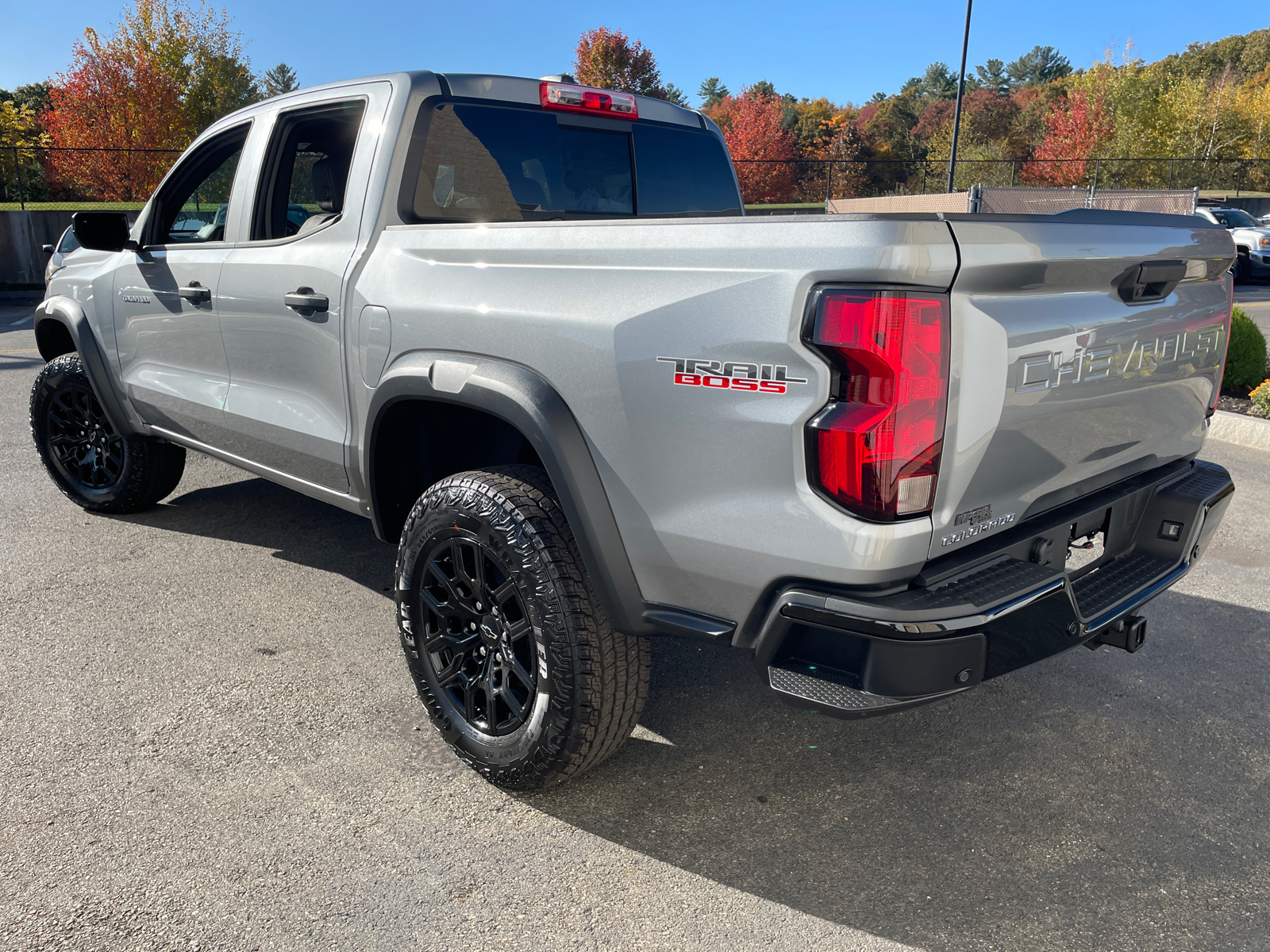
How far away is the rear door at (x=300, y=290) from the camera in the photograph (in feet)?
10.2

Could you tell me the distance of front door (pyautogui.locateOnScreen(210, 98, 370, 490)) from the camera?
10.3ft

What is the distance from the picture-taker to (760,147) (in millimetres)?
40344

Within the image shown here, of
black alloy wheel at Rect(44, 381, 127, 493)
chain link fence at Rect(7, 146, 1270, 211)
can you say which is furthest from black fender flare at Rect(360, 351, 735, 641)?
chain link fence at Rect(7, 146, 1270, 211)

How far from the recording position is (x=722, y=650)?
3557mm

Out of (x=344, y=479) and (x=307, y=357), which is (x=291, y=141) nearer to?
(x=307, y=357)

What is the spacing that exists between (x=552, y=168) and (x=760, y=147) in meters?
39.5

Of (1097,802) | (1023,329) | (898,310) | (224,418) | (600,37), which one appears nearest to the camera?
(898,310)

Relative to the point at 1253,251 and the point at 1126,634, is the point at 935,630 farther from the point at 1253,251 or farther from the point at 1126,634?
the point at 1253,251

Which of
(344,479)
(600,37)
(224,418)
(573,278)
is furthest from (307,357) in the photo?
(600,37)

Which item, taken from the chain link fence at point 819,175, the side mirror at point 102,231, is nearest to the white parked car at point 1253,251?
the chain link fence at point 819,175

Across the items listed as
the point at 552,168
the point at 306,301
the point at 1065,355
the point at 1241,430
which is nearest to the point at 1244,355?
the point at 1241,430

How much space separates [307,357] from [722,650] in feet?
6.01

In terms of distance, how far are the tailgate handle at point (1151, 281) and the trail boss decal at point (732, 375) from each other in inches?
38.3

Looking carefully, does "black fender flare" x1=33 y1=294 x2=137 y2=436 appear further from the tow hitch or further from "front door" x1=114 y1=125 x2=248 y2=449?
the tow hitch
